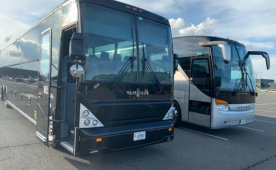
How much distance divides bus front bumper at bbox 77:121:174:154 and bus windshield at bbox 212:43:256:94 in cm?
289

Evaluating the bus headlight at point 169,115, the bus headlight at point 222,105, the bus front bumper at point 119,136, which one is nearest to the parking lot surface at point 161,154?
the bus front bumper at point 119,136

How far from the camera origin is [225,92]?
6707mm

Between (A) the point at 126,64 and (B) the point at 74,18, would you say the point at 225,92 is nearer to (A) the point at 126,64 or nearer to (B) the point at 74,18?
(A) the point at 126,64

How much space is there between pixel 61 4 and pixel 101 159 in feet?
10.6

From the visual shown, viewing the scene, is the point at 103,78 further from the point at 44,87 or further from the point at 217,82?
the point at 217,82

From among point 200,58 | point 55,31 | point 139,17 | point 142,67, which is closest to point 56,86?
point 55,31

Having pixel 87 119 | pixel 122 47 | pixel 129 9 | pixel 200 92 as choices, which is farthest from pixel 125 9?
pixel 200 92

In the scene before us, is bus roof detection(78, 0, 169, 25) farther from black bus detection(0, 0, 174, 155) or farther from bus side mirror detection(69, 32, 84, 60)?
bus side mirror detection(69, 32, 84, 60)

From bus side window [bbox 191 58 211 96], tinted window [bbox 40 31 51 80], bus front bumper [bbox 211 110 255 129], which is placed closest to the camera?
tinted window [bbox 40 31 51 80]

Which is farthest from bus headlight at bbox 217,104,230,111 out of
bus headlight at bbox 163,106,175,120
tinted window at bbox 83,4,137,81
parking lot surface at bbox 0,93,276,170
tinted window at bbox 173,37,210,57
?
tinted window at bbox 83,4,137,81

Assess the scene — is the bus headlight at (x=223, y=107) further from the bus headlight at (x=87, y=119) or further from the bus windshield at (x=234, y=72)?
the bus headlight at (x=87, y=119)

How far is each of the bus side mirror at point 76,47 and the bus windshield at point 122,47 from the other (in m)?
0.22

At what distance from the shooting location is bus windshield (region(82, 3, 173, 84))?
3.73m

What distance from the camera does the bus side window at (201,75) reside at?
682cm
